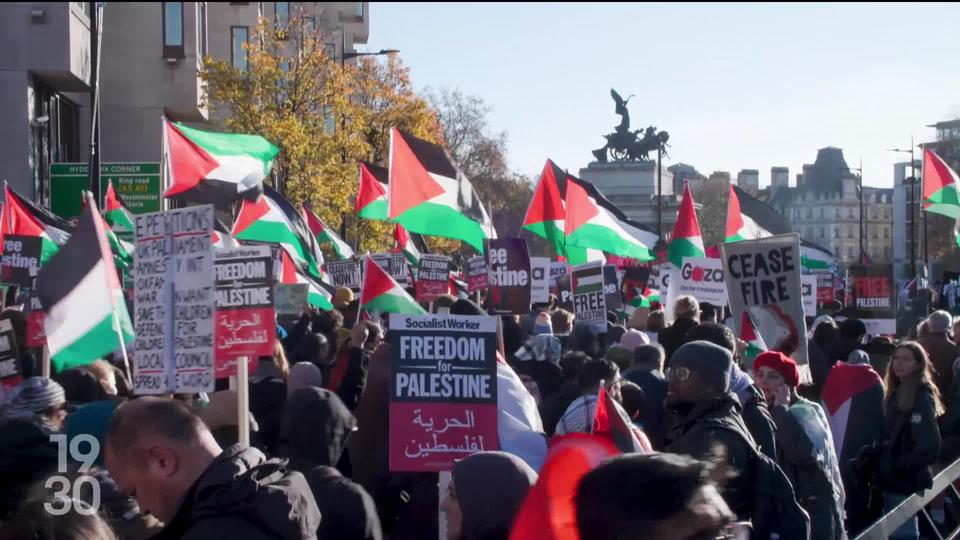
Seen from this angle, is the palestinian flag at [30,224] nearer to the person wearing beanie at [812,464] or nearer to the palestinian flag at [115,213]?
the palestinian flag at [115,213]

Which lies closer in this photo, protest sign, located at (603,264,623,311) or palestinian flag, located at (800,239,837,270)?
protest sign, located at (603,264,623,311)

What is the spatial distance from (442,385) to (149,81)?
116ft

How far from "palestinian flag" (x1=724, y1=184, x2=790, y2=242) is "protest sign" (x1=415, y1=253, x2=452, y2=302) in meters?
4.01

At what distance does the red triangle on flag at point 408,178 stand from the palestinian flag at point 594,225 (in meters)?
4.39

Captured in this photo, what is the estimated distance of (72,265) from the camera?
296 inches

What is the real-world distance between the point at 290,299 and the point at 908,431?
908cm

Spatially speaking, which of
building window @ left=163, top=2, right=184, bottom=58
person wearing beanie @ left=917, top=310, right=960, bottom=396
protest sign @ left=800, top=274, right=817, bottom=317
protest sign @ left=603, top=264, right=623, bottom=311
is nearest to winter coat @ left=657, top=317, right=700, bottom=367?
person wearing beanie @ left=917, top=310, right=960, bottom=396

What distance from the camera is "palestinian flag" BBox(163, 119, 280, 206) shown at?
1038cm

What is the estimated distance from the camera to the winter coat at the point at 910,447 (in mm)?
8039

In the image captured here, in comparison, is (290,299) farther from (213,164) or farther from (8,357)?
(8,357)

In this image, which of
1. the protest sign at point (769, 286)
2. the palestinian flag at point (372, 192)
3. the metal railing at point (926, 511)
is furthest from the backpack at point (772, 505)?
the palestinian flag at point (372, 192)

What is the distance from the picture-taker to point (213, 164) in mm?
10859

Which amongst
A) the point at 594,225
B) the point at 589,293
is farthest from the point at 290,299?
the point at 594,225

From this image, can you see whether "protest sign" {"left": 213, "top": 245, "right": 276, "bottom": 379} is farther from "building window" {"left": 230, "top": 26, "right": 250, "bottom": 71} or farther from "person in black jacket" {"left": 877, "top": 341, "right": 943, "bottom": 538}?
"building window" {"left": 230, "top": 26, "right": 250, "bottom": 71}
